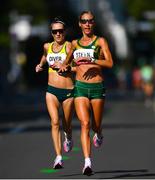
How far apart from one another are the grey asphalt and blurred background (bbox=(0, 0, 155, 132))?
2586 mm

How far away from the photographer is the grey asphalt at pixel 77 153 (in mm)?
13039

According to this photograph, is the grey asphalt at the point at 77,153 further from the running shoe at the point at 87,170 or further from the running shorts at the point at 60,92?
the running shorts at the point at 60,92

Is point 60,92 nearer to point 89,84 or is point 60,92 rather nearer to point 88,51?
point 89,84

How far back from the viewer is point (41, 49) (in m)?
67.2

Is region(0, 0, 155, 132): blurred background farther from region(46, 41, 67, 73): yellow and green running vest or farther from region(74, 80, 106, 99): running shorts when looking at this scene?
region(74, 80, 106, 99): running shorts

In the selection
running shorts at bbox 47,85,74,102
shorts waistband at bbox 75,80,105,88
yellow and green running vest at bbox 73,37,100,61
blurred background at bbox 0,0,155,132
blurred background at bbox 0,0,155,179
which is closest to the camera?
yellow and green running vest at bbox 73,37,100,61

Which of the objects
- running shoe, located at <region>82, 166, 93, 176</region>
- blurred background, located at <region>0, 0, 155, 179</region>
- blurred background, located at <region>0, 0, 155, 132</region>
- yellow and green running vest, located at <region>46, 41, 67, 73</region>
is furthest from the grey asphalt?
blurred background, located at <region>0, 0, 155, 132</region>

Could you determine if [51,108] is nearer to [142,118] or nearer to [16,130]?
[16,130]

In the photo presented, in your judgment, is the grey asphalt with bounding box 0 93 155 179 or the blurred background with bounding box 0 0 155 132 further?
the blurred background with bounding box 0 0 155 132

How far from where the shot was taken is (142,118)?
29.3 m

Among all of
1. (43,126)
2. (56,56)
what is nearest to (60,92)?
(56,56)

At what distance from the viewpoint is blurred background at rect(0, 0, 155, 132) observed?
42969 millimetres

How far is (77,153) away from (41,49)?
167 feet

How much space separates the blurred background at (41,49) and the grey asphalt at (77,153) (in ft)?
8.48
